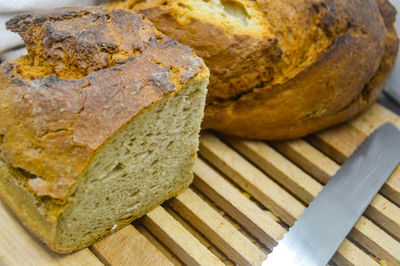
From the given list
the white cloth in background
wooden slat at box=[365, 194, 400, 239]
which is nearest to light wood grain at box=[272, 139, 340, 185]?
wooden slat at box=[365, 194, 400, 239]

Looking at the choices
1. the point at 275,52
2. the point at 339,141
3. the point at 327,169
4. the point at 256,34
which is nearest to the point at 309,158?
the point at 327,169

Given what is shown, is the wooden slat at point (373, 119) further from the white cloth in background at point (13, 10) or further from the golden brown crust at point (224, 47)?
the white cloth in background at point (13, 10)

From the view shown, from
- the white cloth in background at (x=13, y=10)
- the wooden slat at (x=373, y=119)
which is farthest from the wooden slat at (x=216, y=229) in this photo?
the white cloth in background at (x=13, y=10)

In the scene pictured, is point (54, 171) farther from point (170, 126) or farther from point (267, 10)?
point (267, 10)

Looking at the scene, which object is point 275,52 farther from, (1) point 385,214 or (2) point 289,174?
(1) point 385,214

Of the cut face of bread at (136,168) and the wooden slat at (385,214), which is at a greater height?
the cut face of bread at (136,168)

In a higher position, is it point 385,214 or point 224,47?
point 224,47
